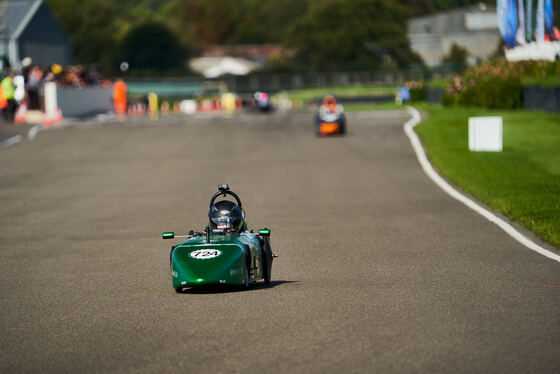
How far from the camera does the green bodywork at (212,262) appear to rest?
10.0 meters

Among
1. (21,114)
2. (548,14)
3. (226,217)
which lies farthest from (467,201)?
(21,114)

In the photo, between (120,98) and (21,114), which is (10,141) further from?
(120,98)

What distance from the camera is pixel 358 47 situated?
118 m

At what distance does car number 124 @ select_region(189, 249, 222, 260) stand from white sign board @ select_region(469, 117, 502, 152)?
56.9ft

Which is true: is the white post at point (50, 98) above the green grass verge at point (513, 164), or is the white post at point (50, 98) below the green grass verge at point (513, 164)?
above

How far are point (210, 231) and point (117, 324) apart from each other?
1.68m

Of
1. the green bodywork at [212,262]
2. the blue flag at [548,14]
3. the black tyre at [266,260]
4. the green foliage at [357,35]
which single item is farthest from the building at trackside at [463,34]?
the green bodywork at [212,262]

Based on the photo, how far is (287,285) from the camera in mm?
10914

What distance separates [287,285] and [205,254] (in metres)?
1.16

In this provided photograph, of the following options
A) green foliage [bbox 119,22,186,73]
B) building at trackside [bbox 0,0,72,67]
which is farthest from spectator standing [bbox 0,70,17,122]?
green foliage [bbox 119,22,186,73]

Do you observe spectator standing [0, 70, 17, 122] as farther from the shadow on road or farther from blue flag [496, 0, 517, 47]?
the shadow on road

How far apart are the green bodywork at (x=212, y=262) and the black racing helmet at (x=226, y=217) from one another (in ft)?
1.29

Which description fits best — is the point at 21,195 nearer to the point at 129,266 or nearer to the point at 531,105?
the point at 129,266

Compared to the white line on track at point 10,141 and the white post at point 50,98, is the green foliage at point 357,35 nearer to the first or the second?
the white post at point 50,98
